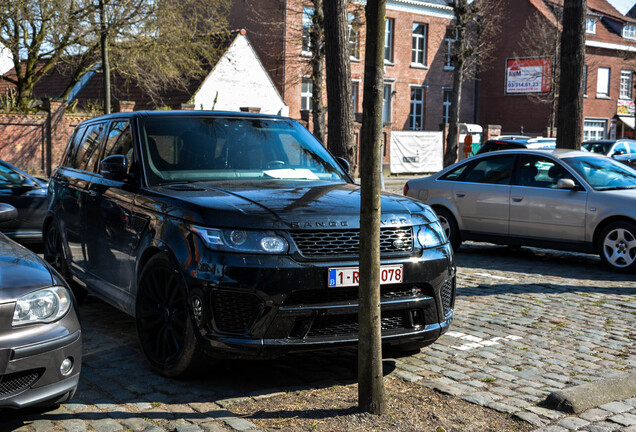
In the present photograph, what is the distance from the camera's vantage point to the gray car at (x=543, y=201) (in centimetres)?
1019

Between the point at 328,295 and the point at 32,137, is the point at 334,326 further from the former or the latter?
the point at 32,137

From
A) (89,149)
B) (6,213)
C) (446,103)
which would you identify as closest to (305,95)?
(446,103)

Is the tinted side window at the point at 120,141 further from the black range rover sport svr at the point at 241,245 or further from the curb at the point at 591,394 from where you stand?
the curb at the point at 591,394

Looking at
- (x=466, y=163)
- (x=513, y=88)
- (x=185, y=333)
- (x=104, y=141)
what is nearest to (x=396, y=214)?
(x=185, y=333)

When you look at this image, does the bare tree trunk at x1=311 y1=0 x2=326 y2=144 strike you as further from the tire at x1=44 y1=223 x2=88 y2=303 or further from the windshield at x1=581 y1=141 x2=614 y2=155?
the tire at x1=44 y1=223 x2=88 y2=303

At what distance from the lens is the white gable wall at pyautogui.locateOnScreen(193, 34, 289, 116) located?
114 feet

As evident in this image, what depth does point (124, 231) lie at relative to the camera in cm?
571

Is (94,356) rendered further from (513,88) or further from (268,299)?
(513,88)

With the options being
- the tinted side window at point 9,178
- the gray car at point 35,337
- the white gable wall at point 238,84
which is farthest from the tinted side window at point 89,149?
the white gable wall at point 238,84

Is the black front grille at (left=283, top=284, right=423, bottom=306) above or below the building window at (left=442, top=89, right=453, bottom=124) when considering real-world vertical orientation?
below

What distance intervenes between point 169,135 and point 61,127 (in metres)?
23.5

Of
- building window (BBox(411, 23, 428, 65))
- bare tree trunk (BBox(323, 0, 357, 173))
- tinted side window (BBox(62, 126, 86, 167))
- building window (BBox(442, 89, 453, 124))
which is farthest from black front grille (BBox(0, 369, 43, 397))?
building window (BBox(442, 89, 453, 124))

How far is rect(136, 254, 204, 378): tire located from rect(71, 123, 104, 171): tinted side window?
2.09 meters

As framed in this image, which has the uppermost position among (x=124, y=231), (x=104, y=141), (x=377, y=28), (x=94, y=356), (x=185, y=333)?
(x=377, y=28)
